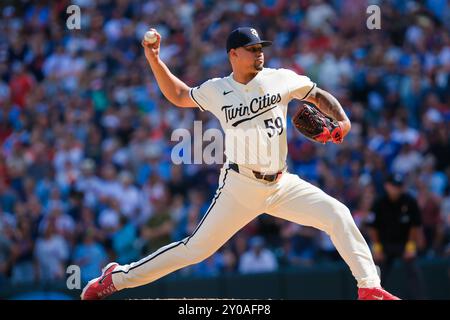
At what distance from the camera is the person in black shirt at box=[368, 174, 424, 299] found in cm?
1034

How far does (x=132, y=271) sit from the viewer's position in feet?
22.9

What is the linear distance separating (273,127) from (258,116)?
0.43ft

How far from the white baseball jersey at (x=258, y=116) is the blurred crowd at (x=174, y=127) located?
4667 millimetres

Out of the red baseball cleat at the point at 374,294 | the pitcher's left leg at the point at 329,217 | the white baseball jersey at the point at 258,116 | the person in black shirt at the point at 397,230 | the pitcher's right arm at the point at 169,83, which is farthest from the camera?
the person in black shirt at the point at 397,230

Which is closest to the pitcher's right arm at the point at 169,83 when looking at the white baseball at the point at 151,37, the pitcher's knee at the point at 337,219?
the white baseball at the point at 151,37

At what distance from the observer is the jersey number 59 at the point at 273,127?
22.4 feet

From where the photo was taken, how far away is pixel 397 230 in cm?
1045

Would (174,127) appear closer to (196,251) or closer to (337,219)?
(196,251)

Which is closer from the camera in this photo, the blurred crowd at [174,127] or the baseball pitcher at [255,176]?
the baseball pitcher at [255,176]

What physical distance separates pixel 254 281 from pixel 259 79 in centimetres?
478

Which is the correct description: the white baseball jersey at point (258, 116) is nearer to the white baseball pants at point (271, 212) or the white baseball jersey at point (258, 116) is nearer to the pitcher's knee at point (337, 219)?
the white baseball pants at point (271, 212)

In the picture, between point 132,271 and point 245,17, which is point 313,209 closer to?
point 132,271

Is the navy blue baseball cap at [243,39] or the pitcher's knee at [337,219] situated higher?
the navy blue baseball cap at [243,39]
